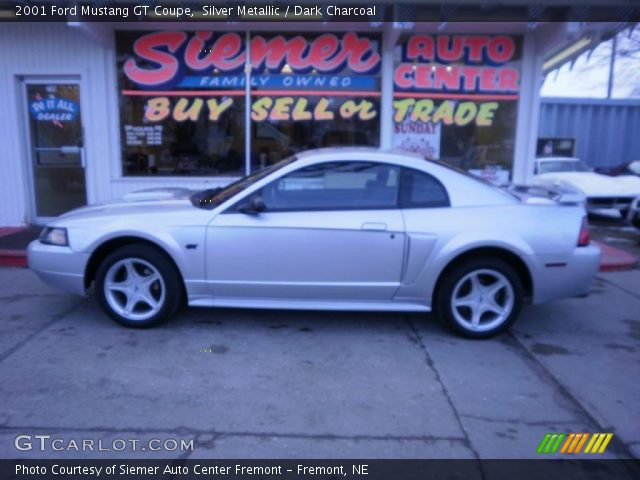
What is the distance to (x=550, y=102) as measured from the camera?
1731 cm

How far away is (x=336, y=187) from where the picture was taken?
15.3 feet

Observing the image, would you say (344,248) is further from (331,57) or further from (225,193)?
(331,57)

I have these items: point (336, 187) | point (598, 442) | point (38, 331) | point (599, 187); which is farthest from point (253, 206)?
point (599, 187)

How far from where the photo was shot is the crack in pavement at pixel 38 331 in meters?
4.22

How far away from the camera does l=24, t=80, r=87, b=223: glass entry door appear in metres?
8.65

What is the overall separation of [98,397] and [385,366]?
78.5 inches

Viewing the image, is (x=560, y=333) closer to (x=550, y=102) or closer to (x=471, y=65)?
(x=471, y=65)

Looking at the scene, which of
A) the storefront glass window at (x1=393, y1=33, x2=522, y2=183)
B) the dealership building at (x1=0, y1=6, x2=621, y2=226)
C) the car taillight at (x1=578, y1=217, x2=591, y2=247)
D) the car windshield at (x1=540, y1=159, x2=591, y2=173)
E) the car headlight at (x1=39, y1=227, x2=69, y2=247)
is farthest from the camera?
the car windshield at (x1=540, y1=159, x2=591, y2=173)

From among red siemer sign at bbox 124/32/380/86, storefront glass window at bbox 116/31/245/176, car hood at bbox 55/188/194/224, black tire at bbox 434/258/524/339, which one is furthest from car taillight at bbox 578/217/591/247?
storefront glass window at bbox 116/31/245/176

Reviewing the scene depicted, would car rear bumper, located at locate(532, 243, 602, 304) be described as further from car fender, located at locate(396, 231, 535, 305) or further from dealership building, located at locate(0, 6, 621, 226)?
dealership building, located at locate(0, 6, 621, 226)

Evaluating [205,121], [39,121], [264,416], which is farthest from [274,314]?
[39,121]

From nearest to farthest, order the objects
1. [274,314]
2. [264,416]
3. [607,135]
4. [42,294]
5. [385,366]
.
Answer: [264,416] < [385,366] < [274,314] < [42,294] < [607,135]

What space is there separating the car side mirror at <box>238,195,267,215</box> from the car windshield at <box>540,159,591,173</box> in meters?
9.49

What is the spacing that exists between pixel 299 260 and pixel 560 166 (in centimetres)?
978
